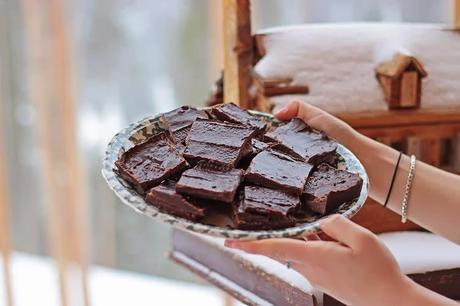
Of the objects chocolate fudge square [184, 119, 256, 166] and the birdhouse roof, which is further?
the birdhouse roof

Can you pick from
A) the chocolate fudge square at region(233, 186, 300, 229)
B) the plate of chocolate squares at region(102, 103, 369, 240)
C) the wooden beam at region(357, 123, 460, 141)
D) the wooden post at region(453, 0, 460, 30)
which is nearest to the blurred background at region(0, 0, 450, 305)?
the wooden post at region(453, 0, 460, 30)

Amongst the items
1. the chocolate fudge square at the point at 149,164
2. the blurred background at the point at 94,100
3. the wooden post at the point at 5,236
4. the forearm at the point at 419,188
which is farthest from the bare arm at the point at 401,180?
the wooden post at the point at 5,236

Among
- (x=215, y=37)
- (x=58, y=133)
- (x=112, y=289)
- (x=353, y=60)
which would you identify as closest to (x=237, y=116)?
(x=353, y=60)

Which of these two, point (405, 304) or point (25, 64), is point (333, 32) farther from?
point (25, 64)

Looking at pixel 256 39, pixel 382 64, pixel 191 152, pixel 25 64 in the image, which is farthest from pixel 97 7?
pixel 191 152

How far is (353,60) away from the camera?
4.10 ft

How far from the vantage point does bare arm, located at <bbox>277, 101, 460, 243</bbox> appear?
3.49 ft

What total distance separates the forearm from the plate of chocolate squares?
0.37 ft

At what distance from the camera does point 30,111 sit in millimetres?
1778

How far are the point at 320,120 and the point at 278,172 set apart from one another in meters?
0.21

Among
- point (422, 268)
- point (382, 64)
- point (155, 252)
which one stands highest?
point (382, 64)

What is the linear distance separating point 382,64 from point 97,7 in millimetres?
742

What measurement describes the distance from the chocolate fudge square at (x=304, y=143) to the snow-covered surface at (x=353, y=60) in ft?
0.63

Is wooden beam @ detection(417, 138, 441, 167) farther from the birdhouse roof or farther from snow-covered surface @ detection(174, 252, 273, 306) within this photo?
snow-covered surface @ detection(174, 252, 273, 306)
